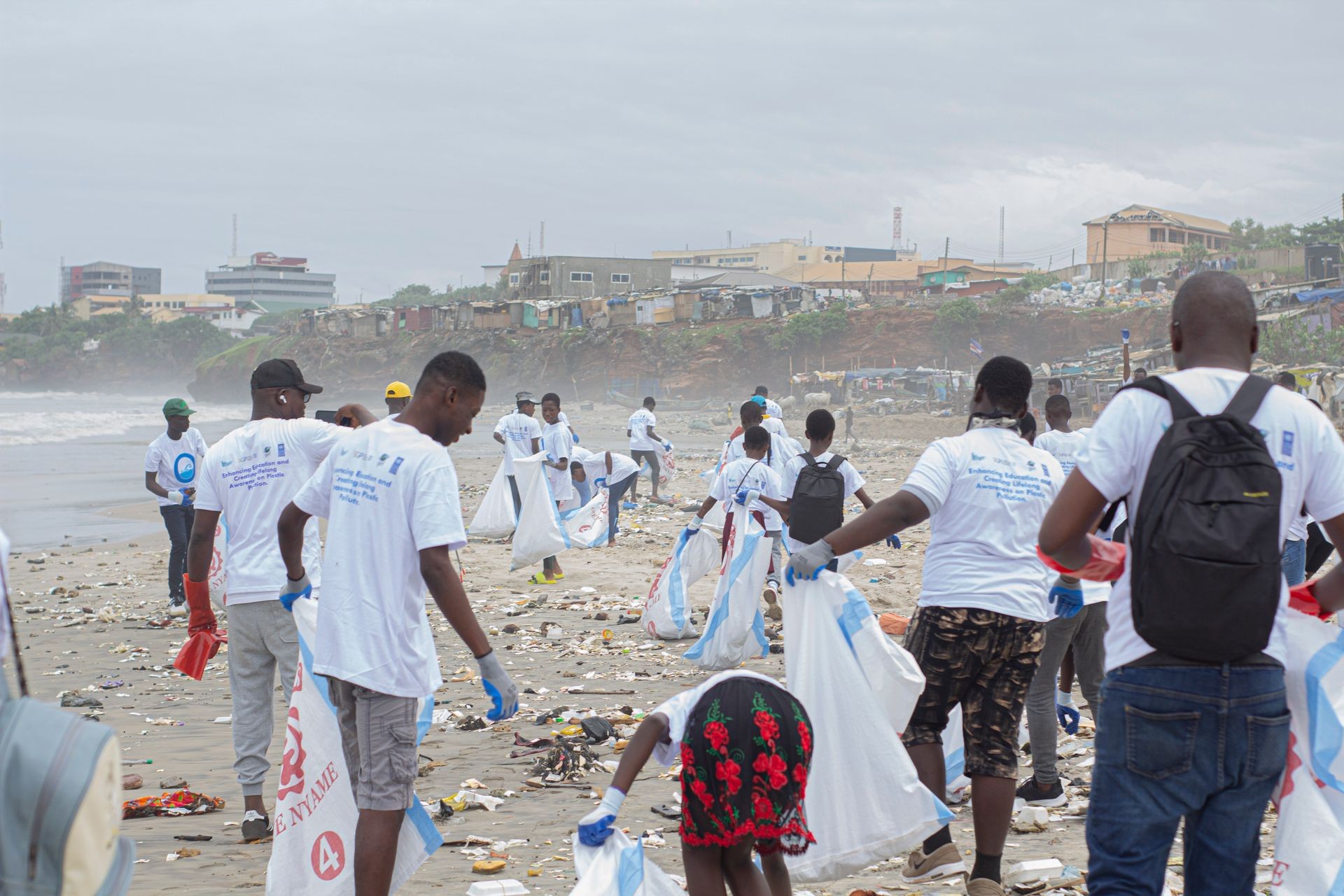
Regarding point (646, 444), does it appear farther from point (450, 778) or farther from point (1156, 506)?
point (1156, 506)

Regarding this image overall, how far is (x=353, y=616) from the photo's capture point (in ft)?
10.9

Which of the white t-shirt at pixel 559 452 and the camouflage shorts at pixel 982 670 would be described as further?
the white t-shirt at pixel 559 452

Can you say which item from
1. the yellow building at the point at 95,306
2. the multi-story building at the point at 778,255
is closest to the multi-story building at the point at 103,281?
the yellow building at the point at 95,306

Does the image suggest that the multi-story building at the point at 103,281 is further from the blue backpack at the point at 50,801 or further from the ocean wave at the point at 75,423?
the blue backpack at the point at 50,801

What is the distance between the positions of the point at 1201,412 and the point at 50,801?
7.48ft

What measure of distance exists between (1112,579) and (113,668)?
294 inches

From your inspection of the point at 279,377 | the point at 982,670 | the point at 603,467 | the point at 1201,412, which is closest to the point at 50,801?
the point at 1201,412

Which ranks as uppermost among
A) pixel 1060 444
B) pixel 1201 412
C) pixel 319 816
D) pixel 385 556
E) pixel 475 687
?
pixel 1201 412

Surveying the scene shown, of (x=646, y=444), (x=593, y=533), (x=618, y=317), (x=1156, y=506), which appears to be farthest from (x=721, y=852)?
(x=618, y=317)

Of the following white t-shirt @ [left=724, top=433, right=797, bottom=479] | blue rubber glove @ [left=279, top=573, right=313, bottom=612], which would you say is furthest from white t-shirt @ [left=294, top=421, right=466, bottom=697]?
white t-shirt @ [left=724, top=433, right=797, bottom=479]

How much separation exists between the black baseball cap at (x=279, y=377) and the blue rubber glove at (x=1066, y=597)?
3.04 m

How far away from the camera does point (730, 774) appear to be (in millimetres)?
2832

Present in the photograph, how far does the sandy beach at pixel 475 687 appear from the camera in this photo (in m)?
4.21

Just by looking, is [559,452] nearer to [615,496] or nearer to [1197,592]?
[615,496]
